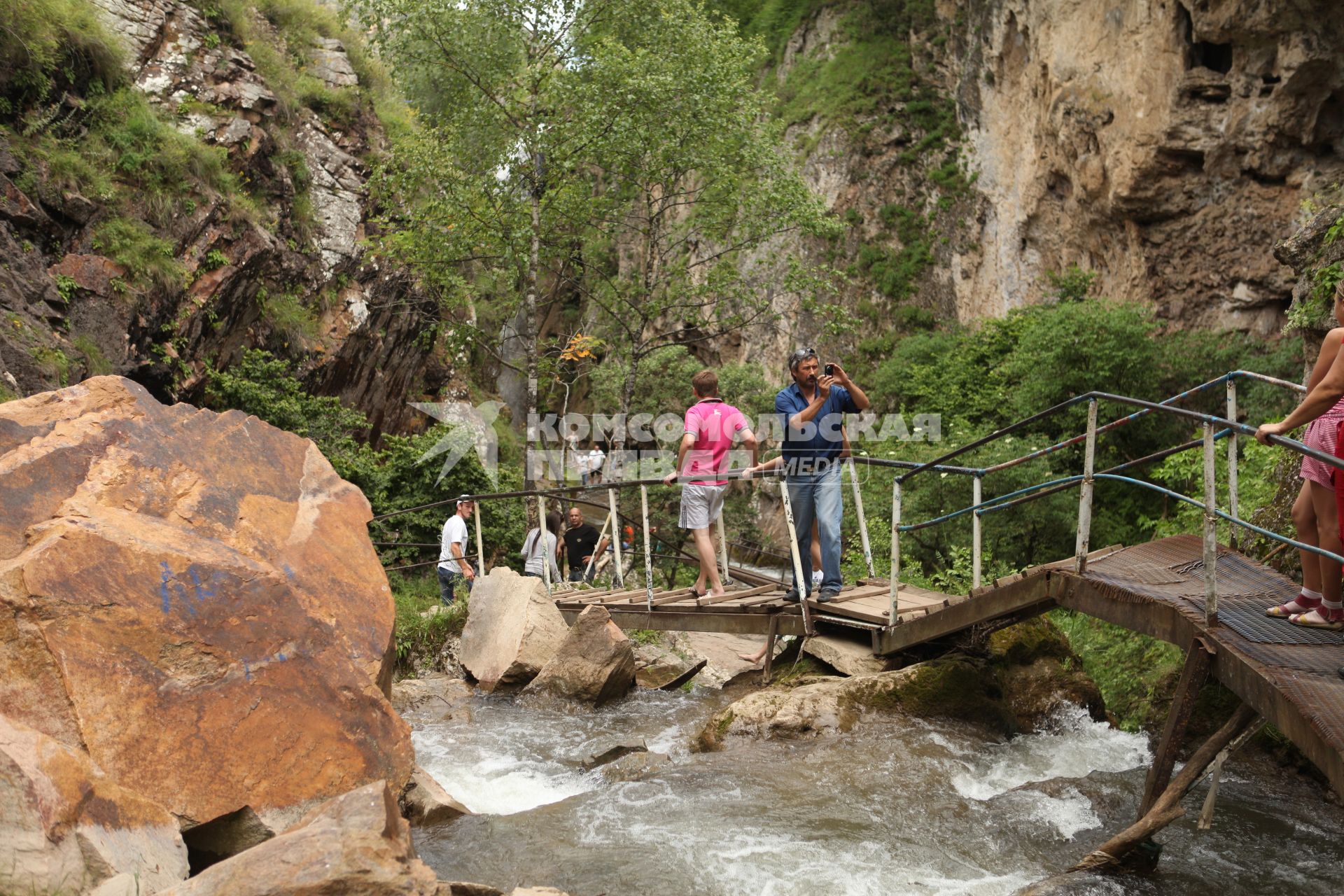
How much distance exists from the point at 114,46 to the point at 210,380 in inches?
208

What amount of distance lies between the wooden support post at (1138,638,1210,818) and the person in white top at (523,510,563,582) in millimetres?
7041

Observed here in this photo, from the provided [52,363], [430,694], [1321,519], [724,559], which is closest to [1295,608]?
[1321,519]

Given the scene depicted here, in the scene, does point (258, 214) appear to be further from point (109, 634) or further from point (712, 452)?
point (109, 634)

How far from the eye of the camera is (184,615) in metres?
4.47

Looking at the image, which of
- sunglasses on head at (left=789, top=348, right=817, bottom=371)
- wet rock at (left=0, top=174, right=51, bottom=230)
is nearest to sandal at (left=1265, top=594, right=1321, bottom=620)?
sunglasses on head at (left=789, top=348, right=817, bottom=371)

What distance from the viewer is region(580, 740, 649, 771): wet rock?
255 inches

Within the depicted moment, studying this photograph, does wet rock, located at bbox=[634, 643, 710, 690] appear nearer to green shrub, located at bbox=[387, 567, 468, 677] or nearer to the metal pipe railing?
the metal pipe railing

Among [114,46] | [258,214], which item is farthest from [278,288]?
[114,46]

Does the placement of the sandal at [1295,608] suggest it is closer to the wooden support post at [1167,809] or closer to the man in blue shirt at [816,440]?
the wooden support post at [1167,809]

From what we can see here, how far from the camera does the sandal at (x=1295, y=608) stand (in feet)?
16.3

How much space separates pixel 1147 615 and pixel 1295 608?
26.2 inches

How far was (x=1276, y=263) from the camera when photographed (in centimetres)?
1898

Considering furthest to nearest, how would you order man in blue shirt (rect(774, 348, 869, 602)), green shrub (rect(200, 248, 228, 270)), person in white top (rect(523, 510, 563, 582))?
green shrub (rect(200, 248, 228, 270)), person in white top (rect(523, 510, 563, 582)), man in blue shirt (rect(774, 348, 869, 602))

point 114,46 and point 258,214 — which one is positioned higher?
point 114,46
